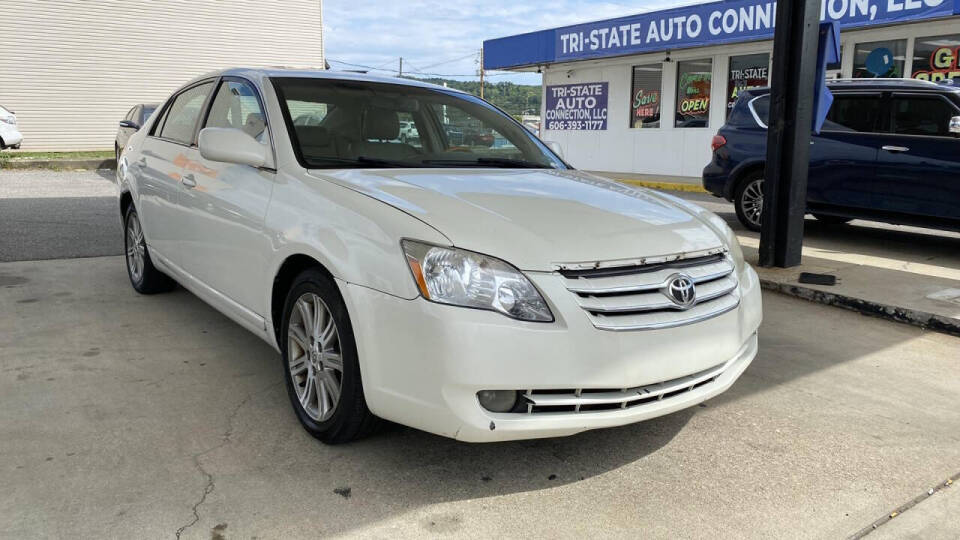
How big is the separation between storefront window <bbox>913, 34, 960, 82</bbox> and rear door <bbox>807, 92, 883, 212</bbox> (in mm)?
5912

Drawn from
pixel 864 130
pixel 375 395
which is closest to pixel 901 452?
pixel 375 395

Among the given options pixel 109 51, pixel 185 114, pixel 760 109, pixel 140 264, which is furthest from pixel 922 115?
pixel 109 51

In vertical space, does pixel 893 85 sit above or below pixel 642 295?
above

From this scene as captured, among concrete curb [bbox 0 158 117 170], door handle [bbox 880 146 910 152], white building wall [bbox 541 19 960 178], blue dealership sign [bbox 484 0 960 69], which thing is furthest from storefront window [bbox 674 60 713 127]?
concrete curb [bbox 0 158 117 170]

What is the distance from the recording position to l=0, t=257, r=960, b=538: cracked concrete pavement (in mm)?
2602

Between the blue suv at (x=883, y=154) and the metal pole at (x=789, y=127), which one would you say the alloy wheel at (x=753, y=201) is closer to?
the blue suv at (x=883, y=154)

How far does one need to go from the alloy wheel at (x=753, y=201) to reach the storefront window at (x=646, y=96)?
29.5ft

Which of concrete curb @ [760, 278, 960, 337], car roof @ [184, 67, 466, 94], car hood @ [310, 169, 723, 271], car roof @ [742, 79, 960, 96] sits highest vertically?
car roof @ [742, 79, 960, 96]

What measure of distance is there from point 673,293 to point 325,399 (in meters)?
1.43

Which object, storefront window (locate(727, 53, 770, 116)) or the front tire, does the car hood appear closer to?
the front tire

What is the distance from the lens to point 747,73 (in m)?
15.7

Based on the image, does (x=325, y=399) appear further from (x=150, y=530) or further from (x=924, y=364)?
(x=924, y=364)

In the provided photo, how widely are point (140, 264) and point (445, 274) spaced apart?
371 cm

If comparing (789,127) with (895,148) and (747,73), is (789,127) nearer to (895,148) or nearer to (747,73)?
(895,148)
